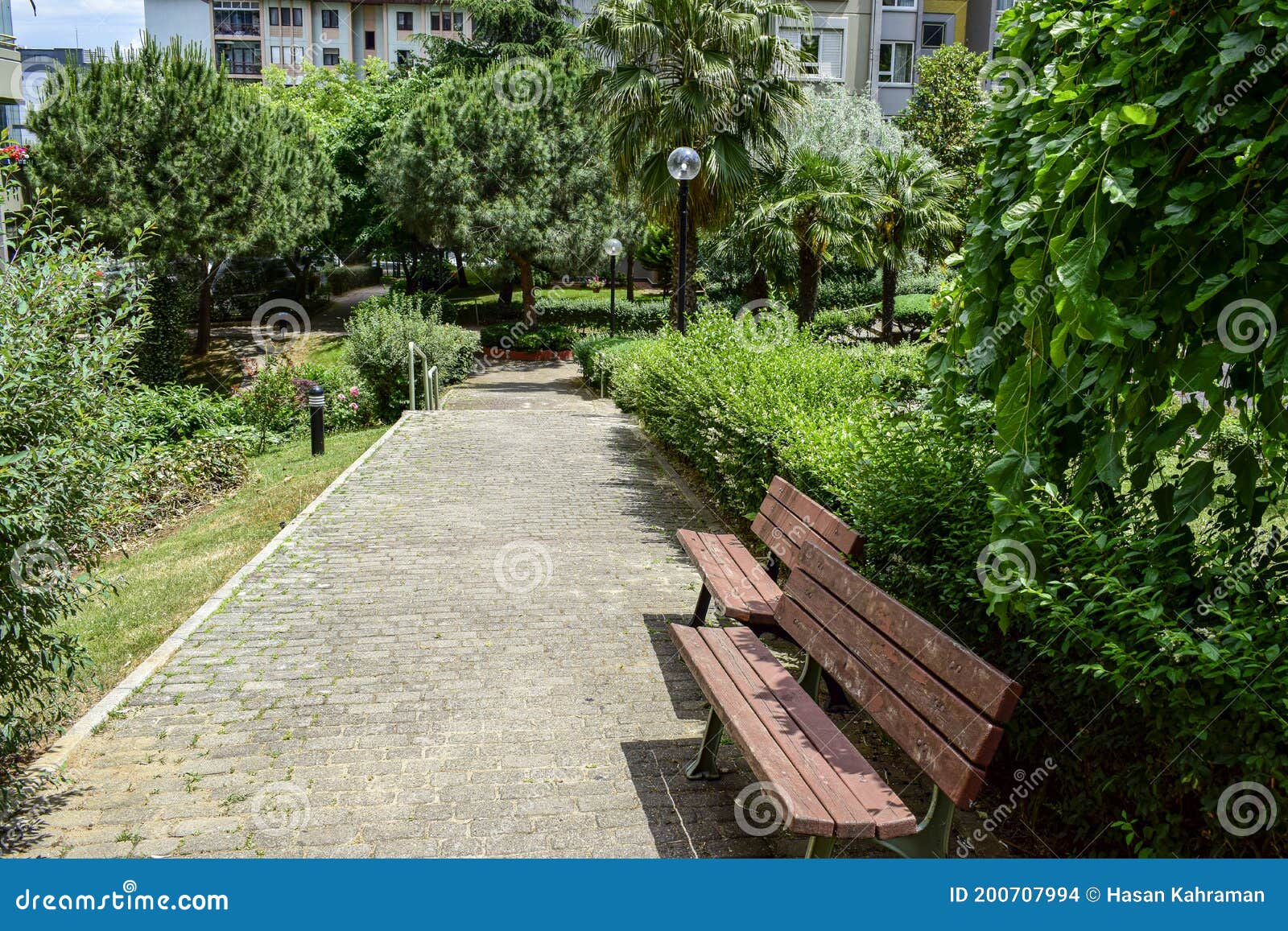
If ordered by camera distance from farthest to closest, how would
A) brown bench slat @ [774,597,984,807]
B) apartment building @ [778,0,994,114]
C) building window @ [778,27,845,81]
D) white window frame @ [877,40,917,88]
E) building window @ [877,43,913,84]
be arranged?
building window @ [877,43,913,84] → white window frame @ [877,40,917,88] → apartment building @ [778,0,994,114] → building window @ [778,27,845,81] → brown bench slat @ [774,597,984,807]

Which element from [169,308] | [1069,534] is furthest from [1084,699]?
[169,308]

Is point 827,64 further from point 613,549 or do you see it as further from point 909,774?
point 909,774

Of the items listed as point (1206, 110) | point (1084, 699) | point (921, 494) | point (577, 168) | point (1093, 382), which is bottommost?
point (1084, 699)

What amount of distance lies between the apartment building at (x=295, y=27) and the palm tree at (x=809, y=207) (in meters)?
55.8

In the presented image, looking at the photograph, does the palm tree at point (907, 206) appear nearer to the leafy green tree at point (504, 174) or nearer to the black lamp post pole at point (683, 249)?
the black lamp post pole at point (683, 249)

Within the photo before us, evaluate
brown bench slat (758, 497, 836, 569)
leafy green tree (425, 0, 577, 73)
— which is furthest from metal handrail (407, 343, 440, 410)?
leafy green tree (425, 0, 577, 73)

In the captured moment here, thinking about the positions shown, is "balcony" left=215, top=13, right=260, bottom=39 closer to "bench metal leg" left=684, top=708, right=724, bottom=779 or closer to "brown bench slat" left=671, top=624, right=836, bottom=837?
"brown bench slat" left=671, top=624, right=836, bottom=837

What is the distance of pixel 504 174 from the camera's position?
29812 millimetres

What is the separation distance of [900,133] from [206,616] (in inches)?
1080

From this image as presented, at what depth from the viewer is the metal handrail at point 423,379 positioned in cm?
1795

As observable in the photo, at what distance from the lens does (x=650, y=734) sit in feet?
16.2

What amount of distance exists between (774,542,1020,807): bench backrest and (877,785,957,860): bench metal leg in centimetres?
12

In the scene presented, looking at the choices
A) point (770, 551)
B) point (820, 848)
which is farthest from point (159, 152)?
point (820, 848)

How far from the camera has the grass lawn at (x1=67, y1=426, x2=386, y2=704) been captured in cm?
629
